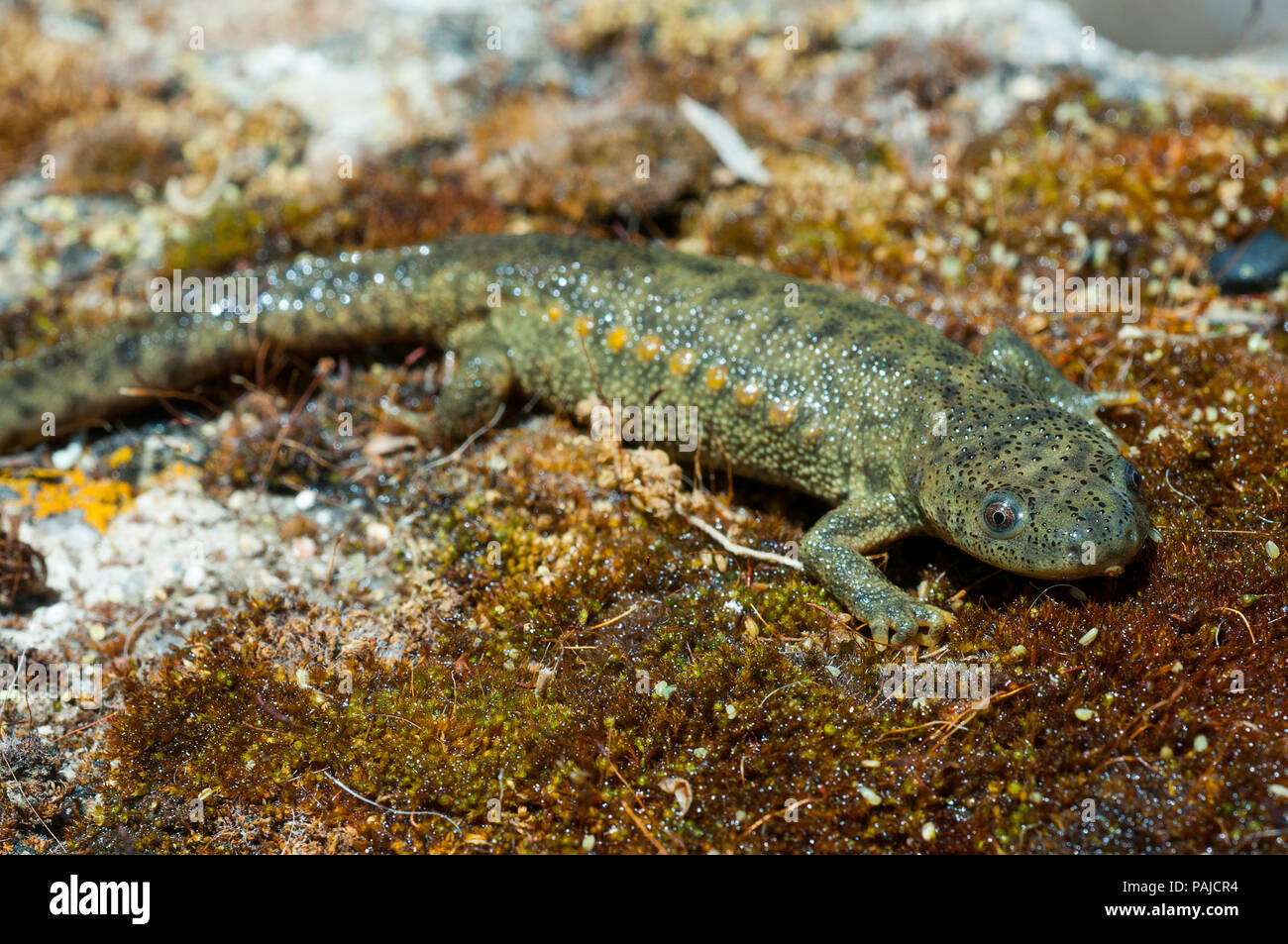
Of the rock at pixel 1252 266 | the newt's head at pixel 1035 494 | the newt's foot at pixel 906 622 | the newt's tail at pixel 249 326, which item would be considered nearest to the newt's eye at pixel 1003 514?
the newt's head at pixel 1035 494

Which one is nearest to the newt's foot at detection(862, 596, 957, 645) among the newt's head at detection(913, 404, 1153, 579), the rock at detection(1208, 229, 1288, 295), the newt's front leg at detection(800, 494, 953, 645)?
the newt's front leg at detection(800, 494, 953, 645)

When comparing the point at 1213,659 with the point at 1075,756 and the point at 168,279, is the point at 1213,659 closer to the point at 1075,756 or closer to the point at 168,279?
the point at 1075,756

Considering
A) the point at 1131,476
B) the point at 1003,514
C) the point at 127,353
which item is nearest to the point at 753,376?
the point at 1003,514

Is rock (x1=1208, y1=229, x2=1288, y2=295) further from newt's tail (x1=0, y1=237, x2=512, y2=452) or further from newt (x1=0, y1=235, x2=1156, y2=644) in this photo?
newt's tail (x1=0, y1=237, x2=512, y2=452)

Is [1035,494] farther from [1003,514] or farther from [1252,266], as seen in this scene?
[1252,266]

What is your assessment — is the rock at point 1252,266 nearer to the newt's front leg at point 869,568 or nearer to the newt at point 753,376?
the newt at point 753,376
